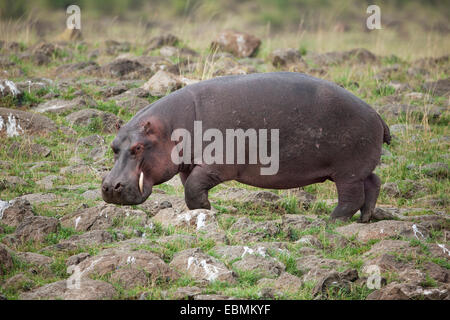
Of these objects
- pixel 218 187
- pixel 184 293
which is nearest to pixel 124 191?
pixel 184 293

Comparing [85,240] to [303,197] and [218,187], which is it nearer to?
[218,187]

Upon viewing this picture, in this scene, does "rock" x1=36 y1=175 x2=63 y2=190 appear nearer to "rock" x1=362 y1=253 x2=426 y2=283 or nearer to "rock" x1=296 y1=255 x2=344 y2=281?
"rock" x1=296 y1=255 x2=344 y2=281

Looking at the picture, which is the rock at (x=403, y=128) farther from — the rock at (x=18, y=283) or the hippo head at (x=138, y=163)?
the rock at (x=18, y=283)

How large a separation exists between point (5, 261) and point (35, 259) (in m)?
0.26

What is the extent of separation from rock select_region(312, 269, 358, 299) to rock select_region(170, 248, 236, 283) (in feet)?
2.16

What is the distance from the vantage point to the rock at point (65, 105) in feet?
33.0

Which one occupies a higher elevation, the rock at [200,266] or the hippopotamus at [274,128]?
the hippopotamus at [274,128]

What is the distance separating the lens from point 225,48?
13.6 m

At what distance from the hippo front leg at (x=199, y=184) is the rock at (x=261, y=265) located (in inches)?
44.0

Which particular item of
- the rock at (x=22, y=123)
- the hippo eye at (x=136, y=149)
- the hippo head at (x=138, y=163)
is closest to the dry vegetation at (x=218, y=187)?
the rock at (x=22, y=123)

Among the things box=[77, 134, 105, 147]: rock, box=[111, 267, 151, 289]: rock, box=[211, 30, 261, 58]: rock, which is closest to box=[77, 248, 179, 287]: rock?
box=[111, 267, 151, 289]: rock

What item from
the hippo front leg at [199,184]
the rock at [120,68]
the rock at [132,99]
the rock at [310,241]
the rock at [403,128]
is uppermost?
the rock at [120,68]
